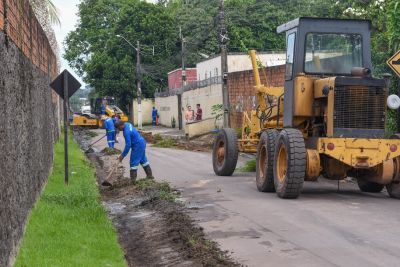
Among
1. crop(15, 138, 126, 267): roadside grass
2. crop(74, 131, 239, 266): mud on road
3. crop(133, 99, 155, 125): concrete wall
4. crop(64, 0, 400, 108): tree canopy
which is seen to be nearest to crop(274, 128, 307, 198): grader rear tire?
crop(74, 131, 239, 266): mud on road

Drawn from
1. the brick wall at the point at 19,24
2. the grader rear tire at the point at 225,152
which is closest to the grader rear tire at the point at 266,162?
the grader rear tire at the point at 225,152

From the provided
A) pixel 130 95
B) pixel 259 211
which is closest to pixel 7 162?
pixel 259 211

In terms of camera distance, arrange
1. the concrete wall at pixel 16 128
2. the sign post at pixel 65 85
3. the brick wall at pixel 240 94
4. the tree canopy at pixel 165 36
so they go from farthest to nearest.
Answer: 1. the tree canopy at pixel 165 36
2. the brick wall at pixel 240 94
3. the sign post at pixel 65 85
4. the concrete wall at pixel 16 128

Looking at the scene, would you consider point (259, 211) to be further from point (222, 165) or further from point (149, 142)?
point (149, 142)

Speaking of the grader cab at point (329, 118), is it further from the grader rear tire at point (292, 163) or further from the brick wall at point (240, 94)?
the brick wall at point (240, 94)

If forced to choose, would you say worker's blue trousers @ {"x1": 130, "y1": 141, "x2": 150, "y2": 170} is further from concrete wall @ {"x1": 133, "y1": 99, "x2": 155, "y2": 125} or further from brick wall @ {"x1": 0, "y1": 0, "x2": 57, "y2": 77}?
concrete wall @ {"x1": 133, "y1": 99, "x2": 155, "y2": 125}

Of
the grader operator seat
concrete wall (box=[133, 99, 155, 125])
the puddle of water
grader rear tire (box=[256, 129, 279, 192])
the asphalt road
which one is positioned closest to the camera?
the asphalt road

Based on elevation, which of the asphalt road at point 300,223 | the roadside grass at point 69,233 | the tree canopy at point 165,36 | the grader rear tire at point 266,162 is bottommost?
the asphalt road at point 300,223

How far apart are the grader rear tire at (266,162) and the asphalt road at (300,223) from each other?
0.84ft

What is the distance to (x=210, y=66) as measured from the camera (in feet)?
173

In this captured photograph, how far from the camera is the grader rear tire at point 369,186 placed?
1477cm

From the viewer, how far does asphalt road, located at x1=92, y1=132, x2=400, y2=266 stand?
8453 mm

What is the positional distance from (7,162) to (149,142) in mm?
27698

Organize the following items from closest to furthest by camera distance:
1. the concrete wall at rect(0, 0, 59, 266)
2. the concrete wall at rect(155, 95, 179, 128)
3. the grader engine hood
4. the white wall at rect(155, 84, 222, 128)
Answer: the concrete wall at rect(0, 0, 59, 266), the grader engine hood, the white wall at rect(155, 84, 222, 128), the concrete wall at rect(155, 95, 179, 128)
